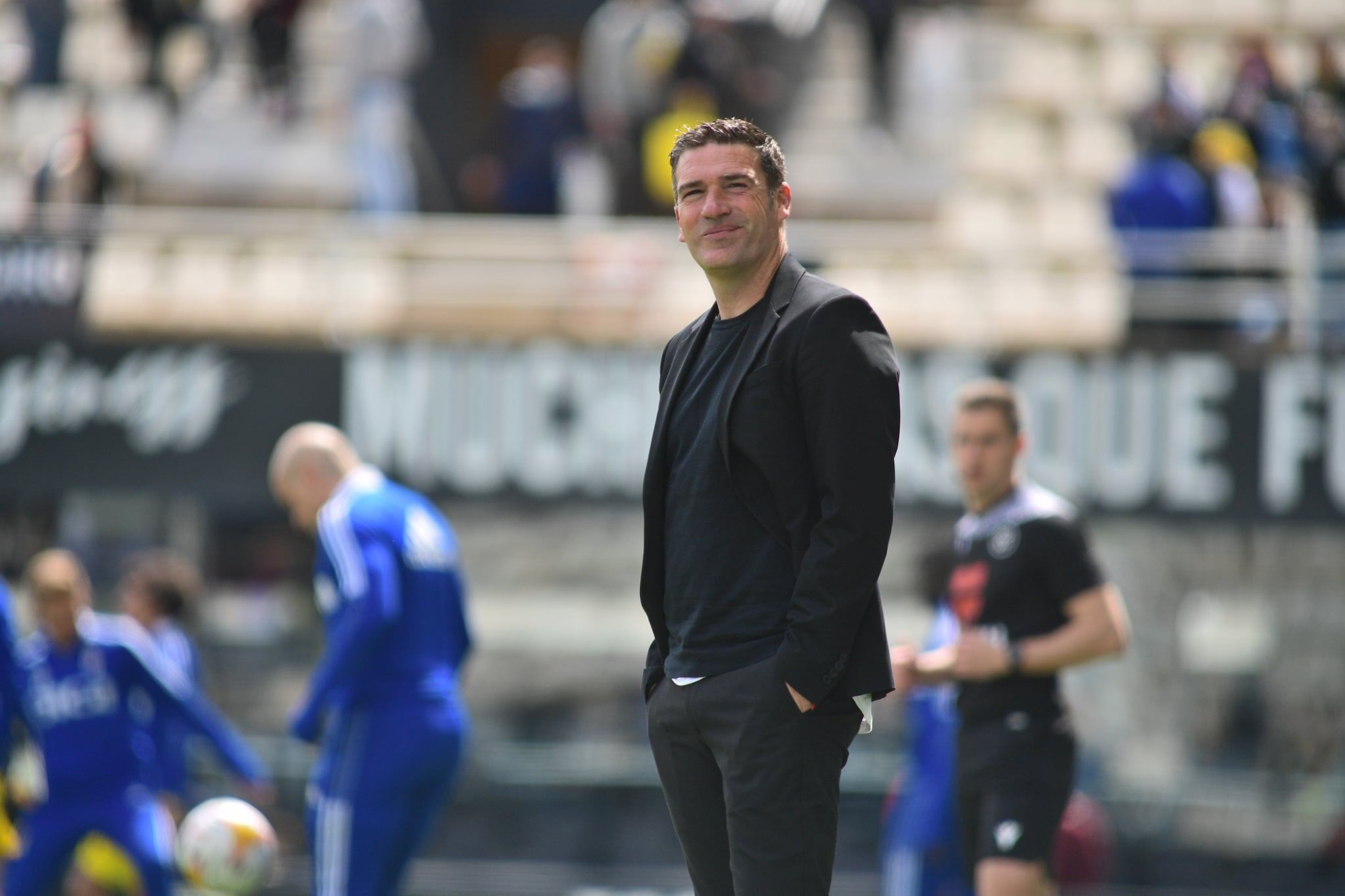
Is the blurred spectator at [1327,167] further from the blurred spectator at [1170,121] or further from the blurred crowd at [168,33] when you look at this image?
the blurred crowd at [168,33]

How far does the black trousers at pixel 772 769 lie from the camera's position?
144 inches

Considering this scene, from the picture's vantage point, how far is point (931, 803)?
24.6 feet

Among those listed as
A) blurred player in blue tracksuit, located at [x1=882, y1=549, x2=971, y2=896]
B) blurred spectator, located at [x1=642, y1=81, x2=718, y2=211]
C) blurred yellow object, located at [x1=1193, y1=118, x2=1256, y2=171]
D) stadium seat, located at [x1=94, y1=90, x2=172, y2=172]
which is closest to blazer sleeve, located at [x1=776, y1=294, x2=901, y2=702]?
blurred player in blue tracksuit, located at [x1=882, y1=549, x2=971, y2=896]

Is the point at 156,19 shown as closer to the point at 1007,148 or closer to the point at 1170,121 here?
the point at 1007,148

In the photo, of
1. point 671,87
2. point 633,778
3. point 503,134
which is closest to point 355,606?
point 633,778

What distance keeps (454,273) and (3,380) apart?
3389mm

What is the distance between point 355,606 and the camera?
661 cm

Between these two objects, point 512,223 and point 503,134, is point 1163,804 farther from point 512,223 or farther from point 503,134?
point 503,134

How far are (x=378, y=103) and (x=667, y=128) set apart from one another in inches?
90.2

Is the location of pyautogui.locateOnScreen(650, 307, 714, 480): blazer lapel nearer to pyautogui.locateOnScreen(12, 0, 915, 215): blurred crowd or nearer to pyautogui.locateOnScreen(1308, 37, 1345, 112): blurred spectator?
pyautogui.locateOnScreen(12, 0, 915, 215): blurred crowd

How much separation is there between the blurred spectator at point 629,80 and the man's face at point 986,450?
9.35 m

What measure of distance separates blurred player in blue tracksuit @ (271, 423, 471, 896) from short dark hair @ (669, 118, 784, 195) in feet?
10.4

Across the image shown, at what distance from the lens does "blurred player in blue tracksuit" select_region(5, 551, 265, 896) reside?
7.66 metres

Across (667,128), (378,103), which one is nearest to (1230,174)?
(667,128)
